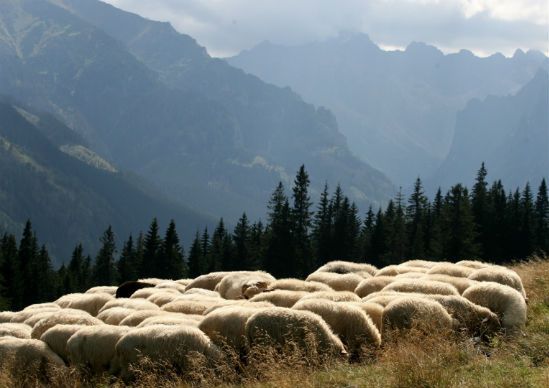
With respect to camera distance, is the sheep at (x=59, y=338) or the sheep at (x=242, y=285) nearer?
the sheep at (x=59, y=338)

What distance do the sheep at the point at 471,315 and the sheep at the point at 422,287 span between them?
148 cm

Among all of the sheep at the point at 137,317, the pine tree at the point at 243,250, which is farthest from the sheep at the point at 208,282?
the pine tree at the point at 243,250

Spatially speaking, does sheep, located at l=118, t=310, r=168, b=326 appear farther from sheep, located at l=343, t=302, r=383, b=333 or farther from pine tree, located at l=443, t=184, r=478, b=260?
pine tree, located at l=443, t=184, r=478, b=260

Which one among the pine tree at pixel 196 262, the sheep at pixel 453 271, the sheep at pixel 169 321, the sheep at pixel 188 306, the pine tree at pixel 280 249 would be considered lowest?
the pine tree at pixel 196 262

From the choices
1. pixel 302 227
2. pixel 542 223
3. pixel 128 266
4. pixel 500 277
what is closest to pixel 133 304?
pixel 500 277

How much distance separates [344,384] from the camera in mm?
11789

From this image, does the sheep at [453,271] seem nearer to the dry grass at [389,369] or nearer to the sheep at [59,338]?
the dry grass at [389,369]

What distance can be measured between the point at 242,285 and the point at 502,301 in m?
10.0

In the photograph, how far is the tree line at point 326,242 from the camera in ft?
296

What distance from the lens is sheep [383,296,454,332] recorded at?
1529cm

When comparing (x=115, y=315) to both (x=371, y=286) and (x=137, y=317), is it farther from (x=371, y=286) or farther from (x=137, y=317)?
(x=371, y=286)

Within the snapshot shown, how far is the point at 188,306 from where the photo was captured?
19234 millimetres

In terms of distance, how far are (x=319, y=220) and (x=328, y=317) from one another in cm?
9721

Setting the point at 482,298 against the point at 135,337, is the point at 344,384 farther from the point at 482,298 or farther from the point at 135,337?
the point at 482,298
